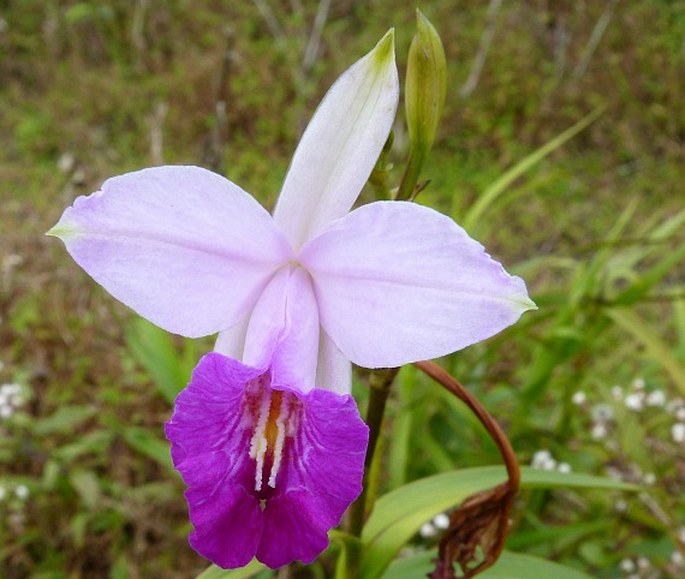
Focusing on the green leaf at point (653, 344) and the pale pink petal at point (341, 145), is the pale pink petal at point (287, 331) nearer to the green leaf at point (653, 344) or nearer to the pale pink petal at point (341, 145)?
the pale pink petal at point (341, 145)

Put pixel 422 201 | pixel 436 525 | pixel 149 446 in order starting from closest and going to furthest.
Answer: pixel 422 201
pixel 436 525
pixel 149 446

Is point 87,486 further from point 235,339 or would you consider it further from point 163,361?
point 235,339

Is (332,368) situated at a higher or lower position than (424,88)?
lower

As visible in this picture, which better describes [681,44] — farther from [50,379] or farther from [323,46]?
[50,379]

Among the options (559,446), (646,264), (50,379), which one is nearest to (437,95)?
(559,446)

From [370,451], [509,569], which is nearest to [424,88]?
[370,451]

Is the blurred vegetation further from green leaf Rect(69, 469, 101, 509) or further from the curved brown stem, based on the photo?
the curved brown stem

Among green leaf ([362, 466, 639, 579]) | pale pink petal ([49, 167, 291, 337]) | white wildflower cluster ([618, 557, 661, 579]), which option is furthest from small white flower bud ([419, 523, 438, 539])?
pale pink petal ([49, 167, 291, 337])
